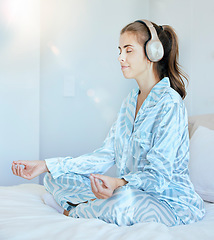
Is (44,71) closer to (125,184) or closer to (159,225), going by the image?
(125,184)

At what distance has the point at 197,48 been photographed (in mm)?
2113

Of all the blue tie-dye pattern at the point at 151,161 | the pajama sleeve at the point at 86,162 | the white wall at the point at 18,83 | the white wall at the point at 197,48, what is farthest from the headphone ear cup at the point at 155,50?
the white wall at the point at 18,83

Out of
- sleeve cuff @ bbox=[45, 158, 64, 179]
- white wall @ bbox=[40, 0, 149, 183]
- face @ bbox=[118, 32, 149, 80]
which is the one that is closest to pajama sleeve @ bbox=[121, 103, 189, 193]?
face @ bbox=[118, 32, 149, 80]

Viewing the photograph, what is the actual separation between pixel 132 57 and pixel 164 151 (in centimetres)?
41

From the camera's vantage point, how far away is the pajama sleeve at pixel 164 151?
1157 millimetres

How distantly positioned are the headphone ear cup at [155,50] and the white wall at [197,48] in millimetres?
776

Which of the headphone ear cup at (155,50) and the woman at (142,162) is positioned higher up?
the headphone ear cup at (155,50)

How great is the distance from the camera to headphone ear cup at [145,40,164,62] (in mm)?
1338

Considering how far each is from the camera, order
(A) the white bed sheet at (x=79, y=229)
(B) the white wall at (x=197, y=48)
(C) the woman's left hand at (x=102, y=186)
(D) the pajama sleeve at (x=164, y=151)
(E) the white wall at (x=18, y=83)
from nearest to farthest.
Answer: (A) the white bed sheet at (x=79, y=229)
(C) the woman's left hand at (x=102, y=186)
(D) the pajama sleeve at (x=164, y=151)
(B) the white wall at (x=197, y=48)
(E) the white wall at (x=18, y=83)

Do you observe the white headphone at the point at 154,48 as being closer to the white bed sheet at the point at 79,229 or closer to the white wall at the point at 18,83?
the white bed sheet at the point at 79,229

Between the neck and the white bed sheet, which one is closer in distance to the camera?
the white bed sheet

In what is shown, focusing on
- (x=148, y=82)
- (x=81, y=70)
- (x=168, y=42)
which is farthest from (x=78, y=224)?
(x=81, y=70)

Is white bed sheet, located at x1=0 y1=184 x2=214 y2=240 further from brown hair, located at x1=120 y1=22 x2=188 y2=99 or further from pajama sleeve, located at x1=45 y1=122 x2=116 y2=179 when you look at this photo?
brown hair, located at x1=120 y1=22 x2=188 y2=99

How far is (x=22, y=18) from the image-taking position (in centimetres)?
229
